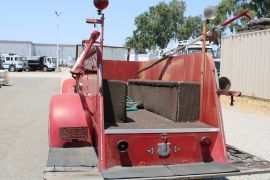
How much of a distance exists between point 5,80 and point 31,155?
20997mm

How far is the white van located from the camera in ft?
177

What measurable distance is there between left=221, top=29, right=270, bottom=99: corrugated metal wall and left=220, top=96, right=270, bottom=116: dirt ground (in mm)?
388

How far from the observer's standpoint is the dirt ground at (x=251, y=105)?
13766mm

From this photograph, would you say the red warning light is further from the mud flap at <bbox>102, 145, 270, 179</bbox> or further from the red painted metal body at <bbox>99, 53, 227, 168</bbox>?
the mud flap at <bbox>102, 145, 270, 179</bbox>

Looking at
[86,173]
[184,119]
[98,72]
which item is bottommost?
[86,173]

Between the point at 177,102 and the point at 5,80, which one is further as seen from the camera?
the point at 5,80

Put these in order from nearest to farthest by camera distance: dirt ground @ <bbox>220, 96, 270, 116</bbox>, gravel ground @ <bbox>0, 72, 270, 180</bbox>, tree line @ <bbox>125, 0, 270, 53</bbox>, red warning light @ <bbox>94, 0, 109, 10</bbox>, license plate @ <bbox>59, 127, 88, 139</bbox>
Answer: red warning light @ <bbox>94, 0, 109, 10</bbox>, license plate @ <bbox>59, 127, 88, 139</bbox>, gravel ground @ <bbox>0, 72, 270, 180</bbox>, dirt ground @ <bbox>220, 96, 270, 116</bbox>, tree line @ <bbox>125, 0, 270, 53</bbox>

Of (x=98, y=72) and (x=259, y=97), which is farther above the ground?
(x=98, y=72)

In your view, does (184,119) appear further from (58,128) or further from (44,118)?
(44,118)

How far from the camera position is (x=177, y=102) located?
4.94 meters

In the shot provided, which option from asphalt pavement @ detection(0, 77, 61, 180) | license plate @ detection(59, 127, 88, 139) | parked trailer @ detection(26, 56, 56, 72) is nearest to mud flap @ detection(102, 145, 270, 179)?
license plate @ detection(59, 127, 88, 139)

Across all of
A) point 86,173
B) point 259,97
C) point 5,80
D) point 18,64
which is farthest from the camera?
point 18,64

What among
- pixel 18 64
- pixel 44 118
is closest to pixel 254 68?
pixel 44 118

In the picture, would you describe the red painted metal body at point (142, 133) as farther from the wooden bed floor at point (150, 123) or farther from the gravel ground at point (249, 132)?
the gravel ground at point (249, 132)
